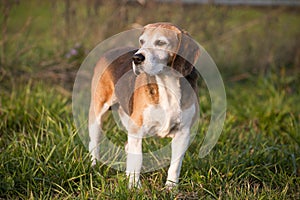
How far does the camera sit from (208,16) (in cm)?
746

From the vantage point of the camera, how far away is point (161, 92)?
3.64 metres

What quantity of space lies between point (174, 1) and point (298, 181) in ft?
13.5

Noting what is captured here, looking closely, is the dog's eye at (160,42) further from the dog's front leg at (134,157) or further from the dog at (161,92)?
the dog's front leg at (134,157)

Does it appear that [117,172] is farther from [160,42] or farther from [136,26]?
[136,26]

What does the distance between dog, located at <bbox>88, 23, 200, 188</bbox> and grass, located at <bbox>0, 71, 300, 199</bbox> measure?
0.25 meters

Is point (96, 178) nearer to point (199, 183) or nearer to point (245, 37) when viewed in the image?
point (199, 183)

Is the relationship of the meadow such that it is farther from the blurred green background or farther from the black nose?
the black nose

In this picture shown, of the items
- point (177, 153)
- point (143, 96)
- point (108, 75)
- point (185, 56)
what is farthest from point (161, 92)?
point (108, 75)

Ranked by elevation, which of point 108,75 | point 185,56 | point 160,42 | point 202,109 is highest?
point 160,42

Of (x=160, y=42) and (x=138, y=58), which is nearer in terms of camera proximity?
(x=138, y=58)

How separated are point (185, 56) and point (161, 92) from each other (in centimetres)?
36

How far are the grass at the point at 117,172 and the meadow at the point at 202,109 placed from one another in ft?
0.04

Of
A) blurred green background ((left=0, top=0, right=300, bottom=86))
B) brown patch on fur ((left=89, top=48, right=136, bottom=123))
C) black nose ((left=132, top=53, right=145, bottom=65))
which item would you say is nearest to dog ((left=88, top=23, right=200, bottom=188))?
black nose ((left=132, top=53, right=145, bottom=65))

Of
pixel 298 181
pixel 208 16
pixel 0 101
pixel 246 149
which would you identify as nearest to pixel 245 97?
pixel 208 16
